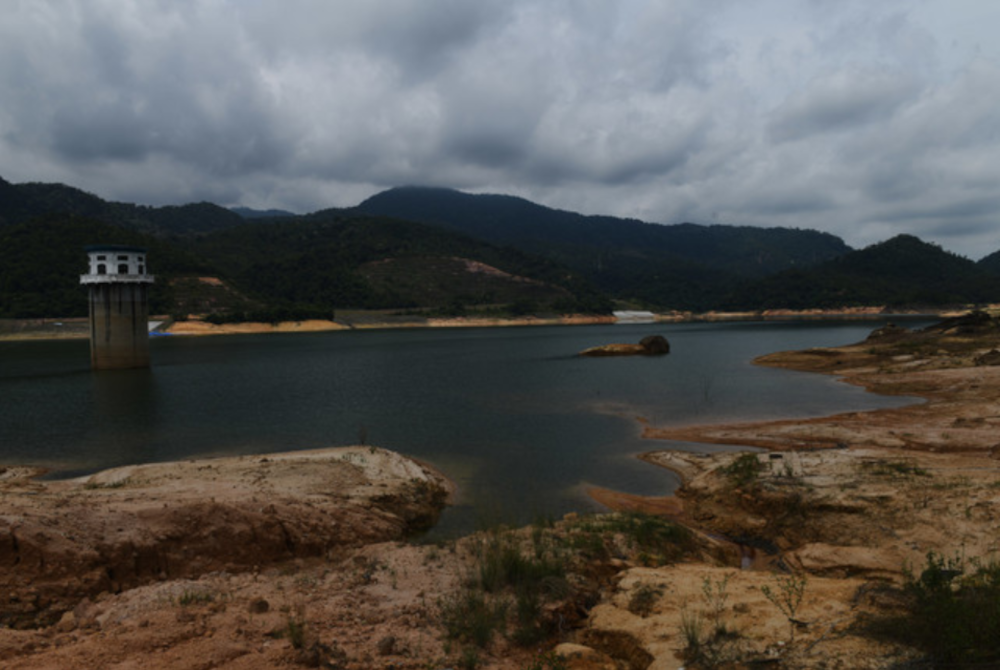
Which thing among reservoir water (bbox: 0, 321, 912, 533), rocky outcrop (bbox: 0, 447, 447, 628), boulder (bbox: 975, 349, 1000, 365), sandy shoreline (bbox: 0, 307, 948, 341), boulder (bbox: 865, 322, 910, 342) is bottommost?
reservoir water (bbox: 0, 321, 912, 533)

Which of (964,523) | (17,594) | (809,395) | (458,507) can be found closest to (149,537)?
(17,594)

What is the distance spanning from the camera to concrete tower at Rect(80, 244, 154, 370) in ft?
182

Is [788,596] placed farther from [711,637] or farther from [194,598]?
[194,598]

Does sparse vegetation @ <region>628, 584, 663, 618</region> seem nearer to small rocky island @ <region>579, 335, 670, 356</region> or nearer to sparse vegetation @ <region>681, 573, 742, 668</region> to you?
sparse vegetation @ <region>681, 573, 742, 668</region>

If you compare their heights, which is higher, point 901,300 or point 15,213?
point 15,213

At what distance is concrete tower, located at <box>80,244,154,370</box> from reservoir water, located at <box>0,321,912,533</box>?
2756mm

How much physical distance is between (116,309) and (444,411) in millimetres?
41838

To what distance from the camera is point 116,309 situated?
56.2 m

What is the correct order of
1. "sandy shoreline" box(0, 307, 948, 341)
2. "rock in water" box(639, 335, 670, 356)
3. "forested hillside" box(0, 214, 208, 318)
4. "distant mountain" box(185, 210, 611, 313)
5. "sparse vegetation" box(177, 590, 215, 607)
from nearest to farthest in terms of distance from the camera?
"sparse vegetation" box(177, 590, 215, 607), "rock in water" box(639, 335, 670, 356), "sandy shoreline" box(0, 307, 948, 341), "forested hillside" box(0, 214, 208, 318), "distant mountain" box(185, 210, 611, 313)

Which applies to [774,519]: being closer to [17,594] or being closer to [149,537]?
[149,537]

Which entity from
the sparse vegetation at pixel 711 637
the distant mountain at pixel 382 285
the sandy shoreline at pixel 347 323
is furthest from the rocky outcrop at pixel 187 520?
the distant mountain at pixel 382 285

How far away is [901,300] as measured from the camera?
16988 centimetres

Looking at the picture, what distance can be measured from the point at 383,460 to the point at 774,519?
12234 mm

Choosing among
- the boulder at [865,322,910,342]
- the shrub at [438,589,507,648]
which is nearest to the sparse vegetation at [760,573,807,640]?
the shrub at [438,589,507,648]
